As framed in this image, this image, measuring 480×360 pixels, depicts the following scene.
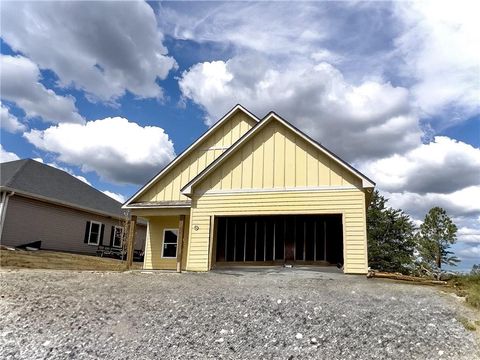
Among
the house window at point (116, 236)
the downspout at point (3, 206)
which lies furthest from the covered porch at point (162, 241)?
the house window at point (116, 236)

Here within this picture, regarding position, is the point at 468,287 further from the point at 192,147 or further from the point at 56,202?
the point at 56,202

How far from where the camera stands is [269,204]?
1584 cm

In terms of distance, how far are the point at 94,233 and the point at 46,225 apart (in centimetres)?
482

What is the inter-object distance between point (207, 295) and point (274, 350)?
354 centimetres

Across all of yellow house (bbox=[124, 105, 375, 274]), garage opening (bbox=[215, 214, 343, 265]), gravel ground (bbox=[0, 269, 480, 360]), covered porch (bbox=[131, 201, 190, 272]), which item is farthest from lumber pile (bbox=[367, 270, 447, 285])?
covered porch (bbox=[131, 201, 190, 272])

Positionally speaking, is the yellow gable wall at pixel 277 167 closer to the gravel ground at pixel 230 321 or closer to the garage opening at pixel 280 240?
the garage opening at pixel 280 240

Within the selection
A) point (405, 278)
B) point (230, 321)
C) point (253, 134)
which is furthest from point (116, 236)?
point (230, 321)

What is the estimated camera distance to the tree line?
3975 cm

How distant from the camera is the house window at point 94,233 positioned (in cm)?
2869

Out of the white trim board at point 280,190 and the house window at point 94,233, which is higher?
the white trim board at point 280,190

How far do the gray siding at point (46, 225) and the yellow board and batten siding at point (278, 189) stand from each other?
1182 cm

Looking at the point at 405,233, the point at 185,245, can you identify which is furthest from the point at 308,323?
the point at 405,233

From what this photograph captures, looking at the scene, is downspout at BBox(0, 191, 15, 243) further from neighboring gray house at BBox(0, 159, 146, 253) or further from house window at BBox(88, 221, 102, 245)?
house window at BBox(88, 221, 102, 245)

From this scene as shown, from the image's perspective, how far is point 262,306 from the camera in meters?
9.61
